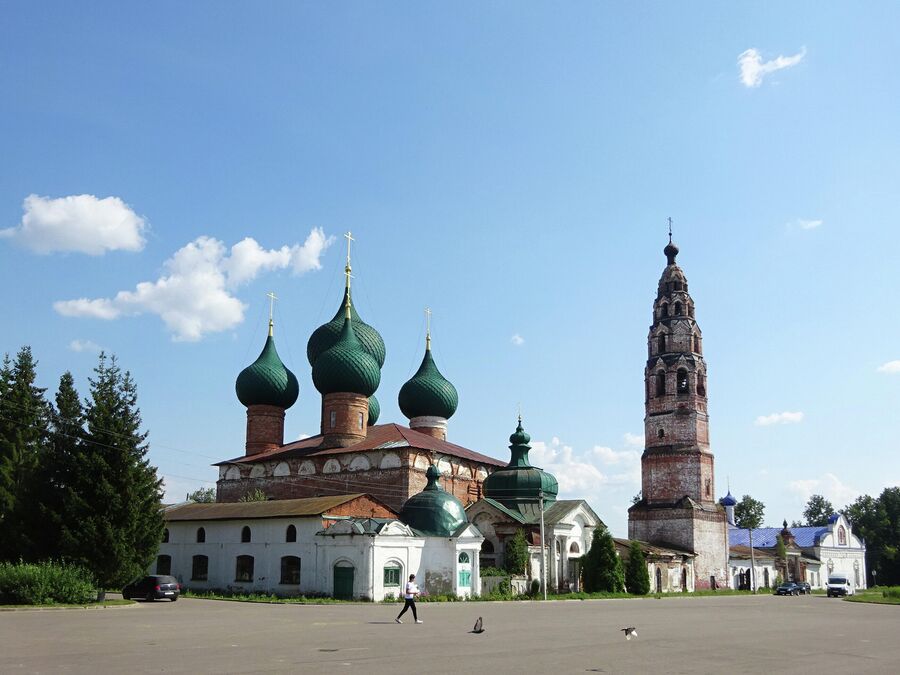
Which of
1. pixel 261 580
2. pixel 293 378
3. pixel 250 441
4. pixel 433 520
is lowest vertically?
pixel 261 580

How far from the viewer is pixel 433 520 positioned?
115 feet

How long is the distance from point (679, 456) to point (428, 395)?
15.2 metres

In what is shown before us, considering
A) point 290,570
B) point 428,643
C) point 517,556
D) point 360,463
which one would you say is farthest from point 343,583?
point 428,643

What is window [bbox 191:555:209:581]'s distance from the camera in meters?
37.9

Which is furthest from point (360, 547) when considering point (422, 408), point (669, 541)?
point (669, 541)

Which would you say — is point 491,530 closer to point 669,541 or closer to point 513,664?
point 669,541

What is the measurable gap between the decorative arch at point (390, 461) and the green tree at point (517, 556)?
22.1 ft

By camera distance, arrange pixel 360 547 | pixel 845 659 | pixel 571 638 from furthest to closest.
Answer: pixel 360 547, pixel 571 638, pixel 845 659

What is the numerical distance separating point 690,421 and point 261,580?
90.9ft

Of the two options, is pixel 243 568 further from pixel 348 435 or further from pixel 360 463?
pixel 348 435

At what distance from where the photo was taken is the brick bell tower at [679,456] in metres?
50.8

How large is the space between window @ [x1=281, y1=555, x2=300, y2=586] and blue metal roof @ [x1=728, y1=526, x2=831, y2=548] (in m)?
46.8

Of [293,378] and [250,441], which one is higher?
[293,378]

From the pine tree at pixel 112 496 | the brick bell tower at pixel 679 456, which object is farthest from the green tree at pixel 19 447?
the brick bell tower at pixel 679 456
